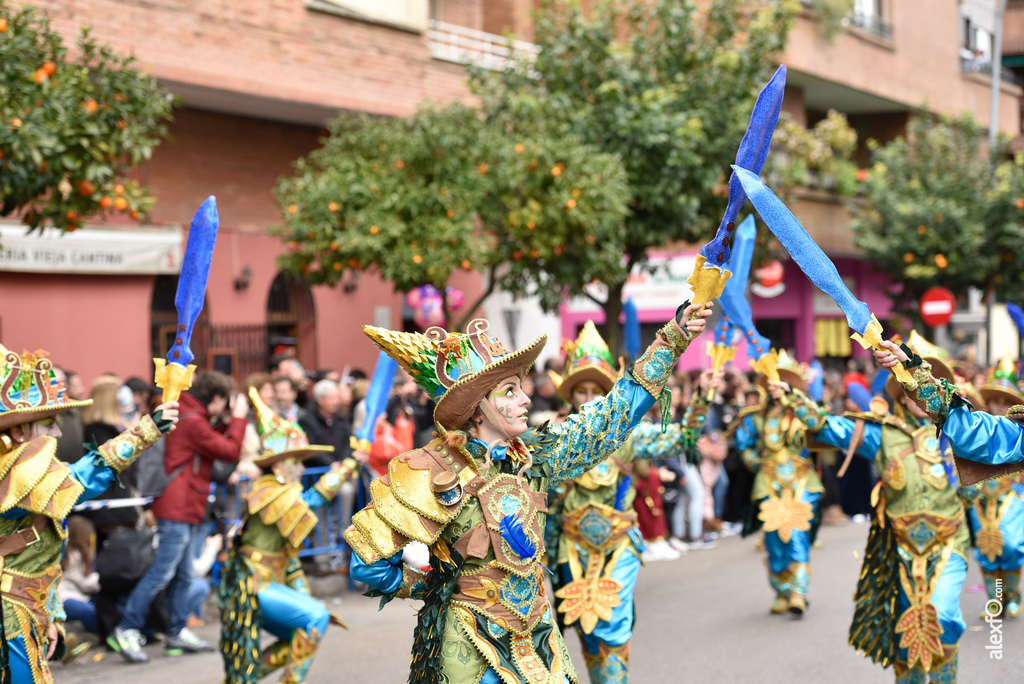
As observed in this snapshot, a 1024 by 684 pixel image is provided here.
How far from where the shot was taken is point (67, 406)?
491 centimetres

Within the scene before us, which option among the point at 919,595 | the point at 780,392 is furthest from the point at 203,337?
the point at 919,595

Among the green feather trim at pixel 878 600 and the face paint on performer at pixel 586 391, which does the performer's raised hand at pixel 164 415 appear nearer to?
the face paint on performer at pixel 586 391

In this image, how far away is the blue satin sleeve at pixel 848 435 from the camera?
5785 mm

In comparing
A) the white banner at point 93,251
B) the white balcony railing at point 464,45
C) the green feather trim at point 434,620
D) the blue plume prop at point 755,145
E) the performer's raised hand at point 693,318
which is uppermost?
the white balcony railing at point 464,45

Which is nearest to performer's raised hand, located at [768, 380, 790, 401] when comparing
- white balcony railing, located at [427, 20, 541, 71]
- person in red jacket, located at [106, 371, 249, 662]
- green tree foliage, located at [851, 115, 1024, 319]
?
person in red jacket, located at [106, 371, 249, 662]

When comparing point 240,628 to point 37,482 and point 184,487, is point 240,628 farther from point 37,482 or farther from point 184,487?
point 184,487

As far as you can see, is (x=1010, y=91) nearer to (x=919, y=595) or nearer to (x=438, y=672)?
(x=919, y=595)

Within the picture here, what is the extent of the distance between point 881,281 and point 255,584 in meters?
23.1

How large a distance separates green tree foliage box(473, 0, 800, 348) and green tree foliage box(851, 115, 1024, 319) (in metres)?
6.16

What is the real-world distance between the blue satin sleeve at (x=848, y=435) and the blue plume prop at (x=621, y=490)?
3.73 ft

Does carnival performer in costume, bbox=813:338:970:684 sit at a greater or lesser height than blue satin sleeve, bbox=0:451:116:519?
lesser

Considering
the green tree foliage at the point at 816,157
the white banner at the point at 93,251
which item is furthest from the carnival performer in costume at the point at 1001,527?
the white banner at the point at 93,251

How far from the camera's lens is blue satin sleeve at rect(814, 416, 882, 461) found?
5.79 meters

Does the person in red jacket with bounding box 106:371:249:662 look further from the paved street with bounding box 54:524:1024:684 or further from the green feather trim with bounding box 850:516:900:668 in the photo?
the green feather trim with bounding box 850:516:900:668
